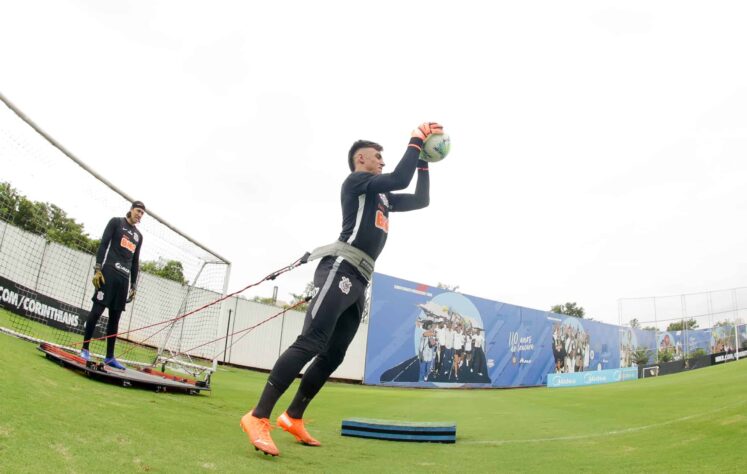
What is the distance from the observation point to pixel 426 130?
11.5ft

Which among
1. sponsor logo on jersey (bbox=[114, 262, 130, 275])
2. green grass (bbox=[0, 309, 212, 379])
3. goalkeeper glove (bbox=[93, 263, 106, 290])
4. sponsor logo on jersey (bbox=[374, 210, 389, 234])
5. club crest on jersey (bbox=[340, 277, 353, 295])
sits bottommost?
green grass (bbox=[0, 309, 212, 379])

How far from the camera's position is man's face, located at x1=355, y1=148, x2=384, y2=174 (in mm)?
3613

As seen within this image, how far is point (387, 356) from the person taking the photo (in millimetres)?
18875

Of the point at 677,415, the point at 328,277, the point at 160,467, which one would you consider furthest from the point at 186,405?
the point at 677,415

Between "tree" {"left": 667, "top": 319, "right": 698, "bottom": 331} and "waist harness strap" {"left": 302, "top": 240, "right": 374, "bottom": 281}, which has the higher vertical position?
"tree" {"left": 667, "top": 319, "right": 698, "bottom": 331}

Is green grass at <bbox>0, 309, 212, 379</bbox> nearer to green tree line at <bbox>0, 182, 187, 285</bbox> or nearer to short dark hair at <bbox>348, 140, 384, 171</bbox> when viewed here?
green tree line at <bbox>0, 182, 187, 285</bbox>

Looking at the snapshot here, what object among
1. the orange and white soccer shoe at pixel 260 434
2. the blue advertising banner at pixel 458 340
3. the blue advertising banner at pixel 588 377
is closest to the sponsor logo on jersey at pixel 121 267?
the orange and white soccer shoe at pixel 260 434

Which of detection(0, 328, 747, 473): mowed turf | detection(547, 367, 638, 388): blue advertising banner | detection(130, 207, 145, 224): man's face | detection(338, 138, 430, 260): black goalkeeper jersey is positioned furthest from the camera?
detection(547, 367, 638, 388): blue advertising banner

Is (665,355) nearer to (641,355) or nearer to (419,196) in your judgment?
(641,355)

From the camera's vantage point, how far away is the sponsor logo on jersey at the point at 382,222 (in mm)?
3382

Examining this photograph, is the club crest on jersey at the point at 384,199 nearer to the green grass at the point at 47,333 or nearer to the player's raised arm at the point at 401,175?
the player's raised arm at the point at 401,175

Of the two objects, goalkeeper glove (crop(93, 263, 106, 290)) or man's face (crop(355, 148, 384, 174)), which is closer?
man's face (crop(355, 148, 384, 174))

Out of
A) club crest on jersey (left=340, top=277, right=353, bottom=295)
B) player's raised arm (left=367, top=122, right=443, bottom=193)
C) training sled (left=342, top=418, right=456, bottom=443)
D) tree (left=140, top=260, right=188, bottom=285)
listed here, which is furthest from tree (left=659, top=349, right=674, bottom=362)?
club crest on jersey (left=340, top=277, right=353, bottom=295)

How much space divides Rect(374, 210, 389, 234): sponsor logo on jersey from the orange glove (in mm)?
646
